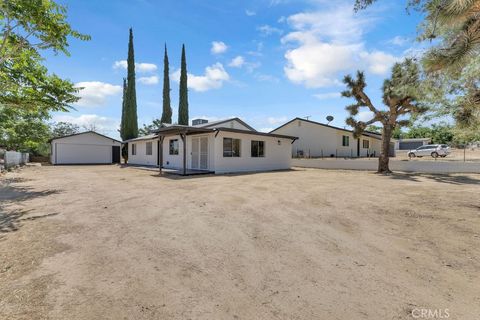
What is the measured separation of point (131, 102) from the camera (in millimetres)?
32281

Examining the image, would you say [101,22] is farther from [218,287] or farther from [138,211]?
[218,287]

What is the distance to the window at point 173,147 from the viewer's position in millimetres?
18781

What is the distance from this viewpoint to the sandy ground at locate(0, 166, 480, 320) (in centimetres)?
250

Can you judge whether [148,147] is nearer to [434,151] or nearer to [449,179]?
[449,179]

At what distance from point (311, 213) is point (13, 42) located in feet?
38.4

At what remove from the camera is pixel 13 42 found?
9656 millimetres

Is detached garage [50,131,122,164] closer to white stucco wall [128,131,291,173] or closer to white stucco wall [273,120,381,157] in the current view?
white stucco wall [128,131,291,173]

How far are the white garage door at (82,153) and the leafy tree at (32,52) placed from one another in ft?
51.2

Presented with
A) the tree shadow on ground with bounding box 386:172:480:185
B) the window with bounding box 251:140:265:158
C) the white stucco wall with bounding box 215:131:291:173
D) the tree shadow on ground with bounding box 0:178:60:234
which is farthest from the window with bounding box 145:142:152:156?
the tree shadow on ground with bounding box 386:172:480:185

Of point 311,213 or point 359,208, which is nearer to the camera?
point 311,213

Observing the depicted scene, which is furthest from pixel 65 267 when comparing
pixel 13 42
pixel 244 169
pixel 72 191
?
pixel 244 169

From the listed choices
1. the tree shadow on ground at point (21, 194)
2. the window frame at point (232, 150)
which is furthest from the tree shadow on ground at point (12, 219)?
the window frame at point (232, 150)

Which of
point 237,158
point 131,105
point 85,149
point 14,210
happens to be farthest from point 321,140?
point 14,210

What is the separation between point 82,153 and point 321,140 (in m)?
23.7
